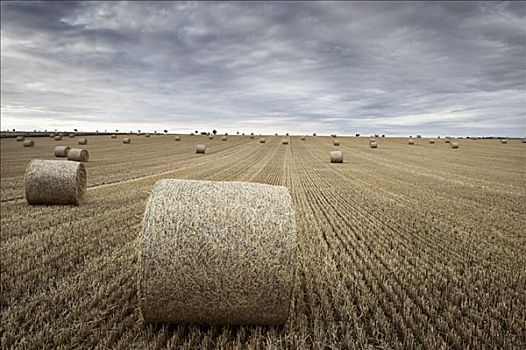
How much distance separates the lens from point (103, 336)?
13.6 feet

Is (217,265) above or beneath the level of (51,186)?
above

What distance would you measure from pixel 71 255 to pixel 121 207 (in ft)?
14.2

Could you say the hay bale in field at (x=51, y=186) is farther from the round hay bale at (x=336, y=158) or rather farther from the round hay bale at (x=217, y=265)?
the round hay bale at (x=336, y=158)

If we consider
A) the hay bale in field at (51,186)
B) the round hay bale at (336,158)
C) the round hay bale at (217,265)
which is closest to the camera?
the round hay bale at (217,265)

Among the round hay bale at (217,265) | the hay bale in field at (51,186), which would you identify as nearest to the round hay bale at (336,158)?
the hay bale in field at (51,186)

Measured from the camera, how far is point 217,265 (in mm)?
4148

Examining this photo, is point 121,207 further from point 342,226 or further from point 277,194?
point 277,194

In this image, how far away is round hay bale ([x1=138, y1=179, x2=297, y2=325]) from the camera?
415 centimetres

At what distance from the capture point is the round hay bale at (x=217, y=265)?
415 cm

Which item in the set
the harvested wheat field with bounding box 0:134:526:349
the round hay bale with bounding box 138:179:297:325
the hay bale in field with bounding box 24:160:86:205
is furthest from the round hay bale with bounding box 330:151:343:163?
the round hay bale with bounding box 138:179:297:325

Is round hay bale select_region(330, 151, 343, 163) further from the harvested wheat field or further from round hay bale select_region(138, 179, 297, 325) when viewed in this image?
round hay bale select_region(138, 179, 297, 325)

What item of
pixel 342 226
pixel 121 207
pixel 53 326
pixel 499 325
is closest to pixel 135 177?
pixel 121 207

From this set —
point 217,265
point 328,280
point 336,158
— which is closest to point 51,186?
point 328,280

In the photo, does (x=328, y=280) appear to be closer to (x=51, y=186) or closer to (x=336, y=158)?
(x=51, y=186)
